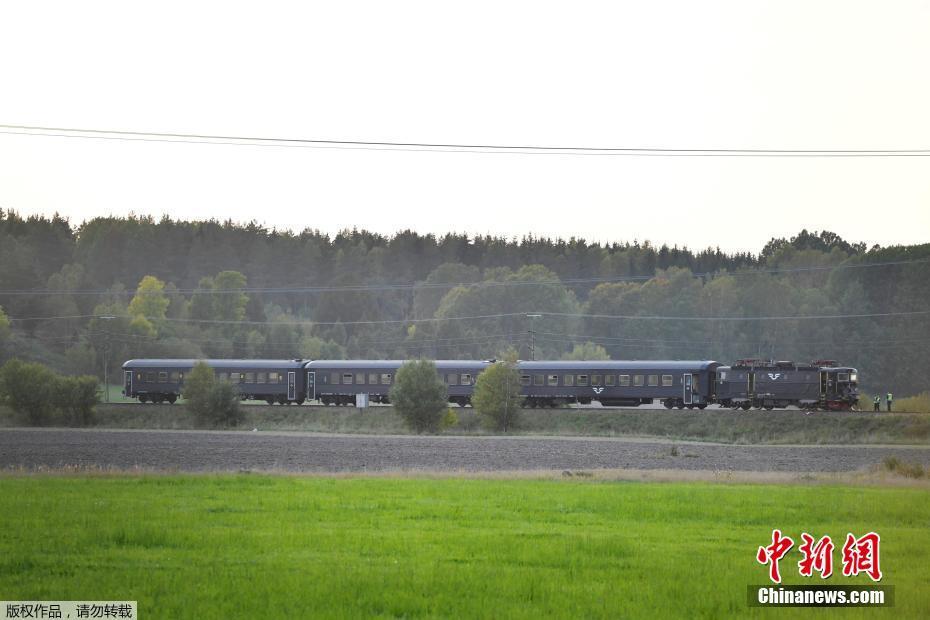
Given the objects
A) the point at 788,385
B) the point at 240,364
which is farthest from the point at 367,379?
the point at 788,385

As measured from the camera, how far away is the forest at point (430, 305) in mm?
123062

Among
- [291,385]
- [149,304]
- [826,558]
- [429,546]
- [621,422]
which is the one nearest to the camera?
[826,558]

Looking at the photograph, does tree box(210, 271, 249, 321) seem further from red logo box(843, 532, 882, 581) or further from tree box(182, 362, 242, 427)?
red logo box(843, 532, 882, 581)

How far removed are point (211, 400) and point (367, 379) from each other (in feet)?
39.7

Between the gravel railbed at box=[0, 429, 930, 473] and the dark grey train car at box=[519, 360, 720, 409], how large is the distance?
10.7 m

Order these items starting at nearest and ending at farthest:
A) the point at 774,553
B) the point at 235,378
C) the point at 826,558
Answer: the point at 826,558 → the point at 774,553 → the point at 235,378

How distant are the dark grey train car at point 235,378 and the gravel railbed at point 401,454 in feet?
56.6

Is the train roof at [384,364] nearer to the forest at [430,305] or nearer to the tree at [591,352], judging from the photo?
the forest at [430,305]

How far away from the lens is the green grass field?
1761 cm

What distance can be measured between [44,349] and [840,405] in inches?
3752

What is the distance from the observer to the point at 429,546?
22.3 meters

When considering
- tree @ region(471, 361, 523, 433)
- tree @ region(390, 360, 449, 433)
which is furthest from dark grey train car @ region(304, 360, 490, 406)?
tree @ region(390, 360, 449, 433)

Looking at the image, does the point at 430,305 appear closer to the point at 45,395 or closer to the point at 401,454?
the point at 45,395

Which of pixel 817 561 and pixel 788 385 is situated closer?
pixel 817 561
